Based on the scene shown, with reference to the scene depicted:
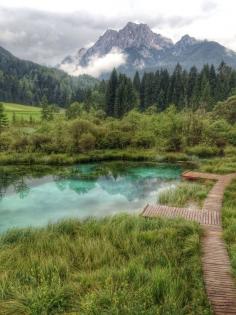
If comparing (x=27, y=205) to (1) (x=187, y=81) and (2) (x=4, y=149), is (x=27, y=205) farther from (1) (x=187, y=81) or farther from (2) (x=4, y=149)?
(1) (x=187, y=81)

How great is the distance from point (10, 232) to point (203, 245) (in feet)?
20.7

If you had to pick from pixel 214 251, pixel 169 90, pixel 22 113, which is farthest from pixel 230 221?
pixel 22 113

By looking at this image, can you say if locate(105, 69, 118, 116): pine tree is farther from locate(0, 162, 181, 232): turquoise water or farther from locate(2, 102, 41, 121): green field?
locate(0, 162, 181, 232): turquoise water

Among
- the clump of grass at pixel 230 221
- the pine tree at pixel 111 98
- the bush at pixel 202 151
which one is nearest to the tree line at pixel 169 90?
the pine tree at pixel 111 98

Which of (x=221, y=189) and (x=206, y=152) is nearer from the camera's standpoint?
(x=221, y=189)

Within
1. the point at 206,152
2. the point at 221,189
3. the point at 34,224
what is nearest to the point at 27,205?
the point at 34,224

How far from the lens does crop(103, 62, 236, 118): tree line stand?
58594mm

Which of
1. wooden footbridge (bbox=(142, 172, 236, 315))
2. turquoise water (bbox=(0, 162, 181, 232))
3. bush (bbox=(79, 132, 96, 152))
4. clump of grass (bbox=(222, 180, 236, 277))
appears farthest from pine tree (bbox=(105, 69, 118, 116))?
clump of grass (bbox=(222, 180, 236, 277))

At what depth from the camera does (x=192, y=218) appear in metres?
12.0

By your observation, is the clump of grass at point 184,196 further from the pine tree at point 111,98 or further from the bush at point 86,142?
the pine tree at point 111,98

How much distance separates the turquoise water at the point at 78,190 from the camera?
15.3 m

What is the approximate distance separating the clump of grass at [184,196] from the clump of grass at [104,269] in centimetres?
398

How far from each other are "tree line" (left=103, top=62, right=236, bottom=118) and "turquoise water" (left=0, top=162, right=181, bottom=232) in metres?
32.3

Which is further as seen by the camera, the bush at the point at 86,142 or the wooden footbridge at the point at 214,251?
the bush at the point at 86,142
